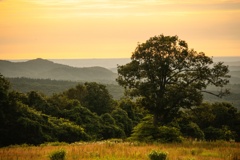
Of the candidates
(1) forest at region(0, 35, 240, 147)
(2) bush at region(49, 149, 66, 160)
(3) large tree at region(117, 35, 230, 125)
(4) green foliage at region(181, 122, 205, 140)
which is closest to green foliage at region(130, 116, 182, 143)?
→ (1) forest at region(0, 35, 240, 147)

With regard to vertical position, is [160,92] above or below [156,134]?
above

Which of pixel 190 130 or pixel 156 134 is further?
pixel 190 130

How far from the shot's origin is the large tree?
27.1 metres

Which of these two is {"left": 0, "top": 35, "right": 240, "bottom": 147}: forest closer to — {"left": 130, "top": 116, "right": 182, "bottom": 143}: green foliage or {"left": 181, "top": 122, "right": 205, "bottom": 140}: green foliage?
{"left": 130, "top": 116, "right": 182, "bottom": 143}: green foliage

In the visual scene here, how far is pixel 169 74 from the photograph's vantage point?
A: 2786 centimetres

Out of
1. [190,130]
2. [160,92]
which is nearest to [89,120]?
[190,130]

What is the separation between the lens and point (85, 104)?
234 ft

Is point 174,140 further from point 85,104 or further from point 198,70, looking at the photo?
point 85,104

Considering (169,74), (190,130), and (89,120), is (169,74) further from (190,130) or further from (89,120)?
(190,130)

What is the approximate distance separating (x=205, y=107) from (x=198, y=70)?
369cm

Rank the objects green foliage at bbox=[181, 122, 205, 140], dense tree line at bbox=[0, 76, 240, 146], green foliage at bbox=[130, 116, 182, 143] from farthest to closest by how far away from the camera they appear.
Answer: green foliage at bbox=[181, 122, 205, 140], dense tree line at bbox=[0, 76, 240, 146], green foliage at bbox=[130, 116, 182, 143]

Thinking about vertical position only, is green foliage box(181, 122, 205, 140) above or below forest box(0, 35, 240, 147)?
below

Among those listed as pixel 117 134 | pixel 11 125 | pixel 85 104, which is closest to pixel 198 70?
pixel 11 125

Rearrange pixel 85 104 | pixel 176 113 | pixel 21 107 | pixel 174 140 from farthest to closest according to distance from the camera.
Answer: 1. pixel 85 104
2. pixel 21 107
3. pixel 176 113
4. pixel 174 140
